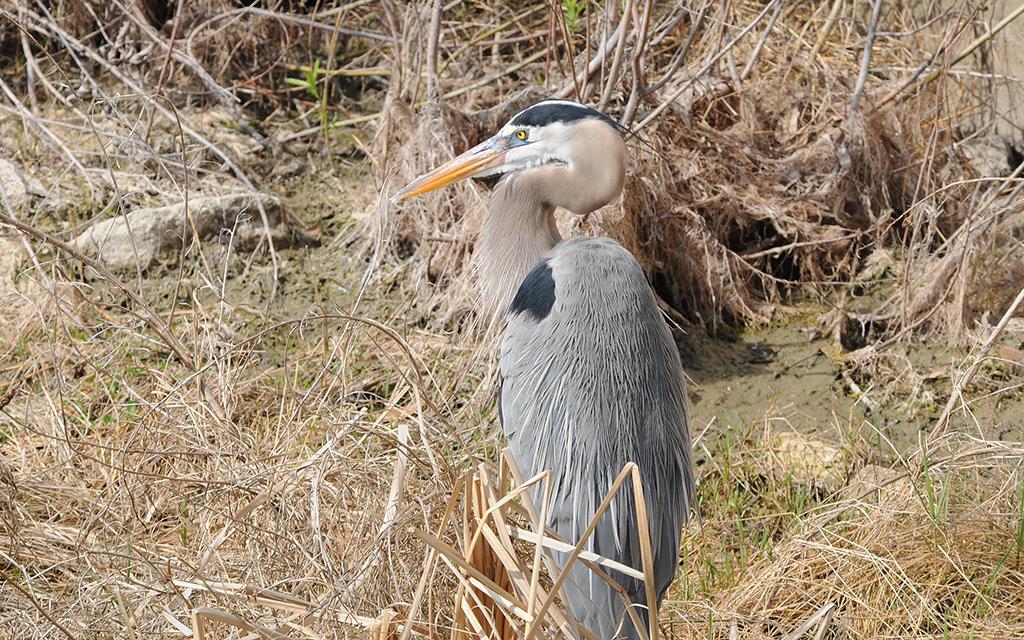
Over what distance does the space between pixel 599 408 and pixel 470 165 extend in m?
0.95

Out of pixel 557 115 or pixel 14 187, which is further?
pixel 14 187

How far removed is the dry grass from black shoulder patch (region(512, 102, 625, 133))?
2.46 feet

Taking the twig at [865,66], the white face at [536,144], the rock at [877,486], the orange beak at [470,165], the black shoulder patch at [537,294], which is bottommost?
the rock at [877,486]

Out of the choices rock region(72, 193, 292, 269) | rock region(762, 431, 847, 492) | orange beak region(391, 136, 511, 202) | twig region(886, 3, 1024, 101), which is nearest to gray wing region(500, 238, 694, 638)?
orange beak region(391, 136, 511, 202)

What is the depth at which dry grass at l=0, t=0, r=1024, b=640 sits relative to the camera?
2533 mm

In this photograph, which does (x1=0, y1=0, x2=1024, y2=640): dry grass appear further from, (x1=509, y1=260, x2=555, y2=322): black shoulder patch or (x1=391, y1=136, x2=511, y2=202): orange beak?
(x1=391, y1=136, x2=511, y2=202): orange beak

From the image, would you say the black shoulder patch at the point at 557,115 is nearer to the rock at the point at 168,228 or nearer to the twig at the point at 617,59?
the twig at the point at 617,59

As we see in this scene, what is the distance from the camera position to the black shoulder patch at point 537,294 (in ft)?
9.71

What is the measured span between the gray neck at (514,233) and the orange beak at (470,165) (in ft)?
0.23

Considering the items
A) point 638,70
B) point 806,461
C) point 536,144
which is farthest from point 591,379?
point 638,70

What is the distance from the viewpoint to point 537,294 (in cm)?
299

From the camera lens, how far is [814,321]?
14.9 feet

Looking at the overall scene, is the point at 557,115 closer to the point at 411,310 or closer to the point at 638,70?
the point at 638,70

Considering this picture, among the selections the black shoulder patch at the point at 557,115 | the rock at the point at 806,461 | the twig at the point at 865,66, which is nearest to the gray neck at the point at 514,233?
the black shoulder patch at the point at 557,115
